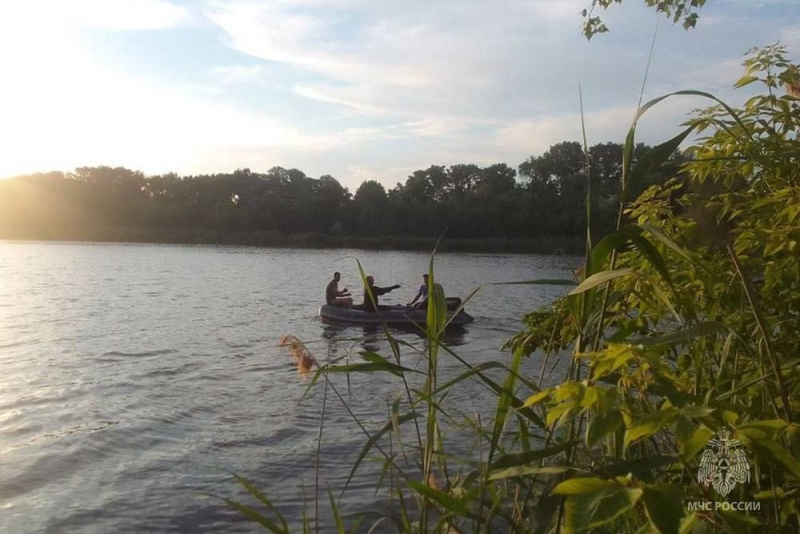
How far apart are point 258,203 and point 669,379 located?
250ft

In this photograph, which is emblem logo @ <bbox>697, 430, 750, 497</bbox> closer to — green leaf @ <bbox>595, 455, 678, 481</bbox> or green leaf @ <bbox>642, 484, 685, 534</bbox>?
green leaf @ <bbox>595, 455, 678, 481</bbox>

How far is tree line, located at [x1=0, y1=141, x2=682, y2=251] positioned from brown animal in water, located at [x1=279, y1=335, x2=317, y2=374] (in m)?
51.3

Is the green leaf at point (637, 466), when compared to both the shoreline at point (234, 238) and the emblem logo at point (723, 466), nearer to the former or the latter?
the emblem logo at point (723, 466)

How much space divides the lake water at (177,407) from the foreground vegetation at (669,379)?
508 millimetres

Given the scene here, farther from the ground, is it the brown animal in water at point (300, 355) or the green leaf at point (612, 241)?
the green leaf at point (612, 241)

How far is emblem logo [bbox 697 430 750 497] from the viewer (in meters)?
1.80

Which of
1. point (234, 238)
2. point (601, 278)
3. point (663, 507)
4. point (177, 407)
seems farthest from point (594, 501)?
point (234, 238)

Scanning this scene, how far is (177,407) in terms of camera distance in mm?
10195

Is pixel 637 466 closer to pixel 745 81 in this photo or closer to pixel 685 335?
pixel 685 335

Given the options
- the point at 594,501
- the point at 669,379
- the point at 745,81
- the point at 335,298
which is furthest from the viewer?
the point at 335,298

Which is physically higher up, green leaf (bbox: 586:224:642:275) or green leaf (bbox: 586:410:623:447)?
green leaf (bbox: 586:224:642:275)

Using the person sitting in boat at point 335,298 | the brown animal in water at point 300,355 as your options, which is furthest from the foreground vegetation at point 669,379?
the person sitting in boat at point 335,298

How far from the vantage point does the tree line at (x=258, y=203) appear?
63344mm

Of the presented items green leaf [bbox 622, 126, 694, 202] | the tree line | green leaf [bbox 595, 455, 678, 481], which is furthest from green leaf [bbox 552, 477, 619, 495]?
the tree line
